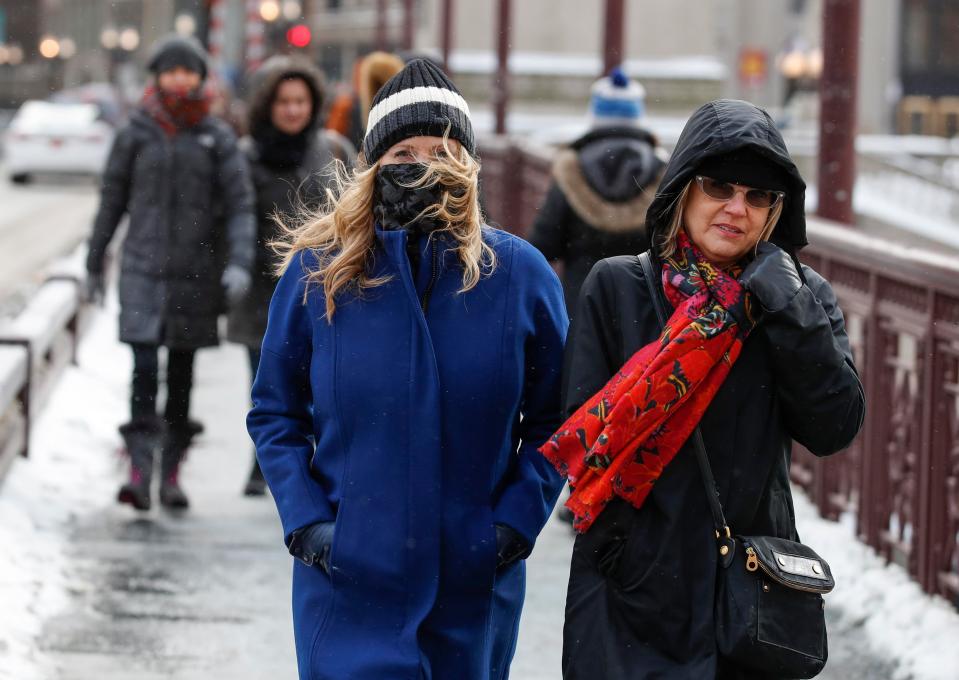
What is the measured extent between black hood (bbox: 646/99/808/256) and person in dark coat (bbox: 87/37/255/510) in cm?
423

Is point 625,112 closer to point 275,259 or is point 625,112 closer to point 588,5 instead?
point 275,259

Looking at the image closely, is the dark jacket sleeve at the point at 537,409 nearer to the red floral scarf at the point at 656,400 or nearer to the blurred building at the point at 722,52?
the red floral scarf at the point at 656,400

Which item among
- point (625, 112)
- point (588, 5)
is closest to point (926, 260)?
point (625, 112)

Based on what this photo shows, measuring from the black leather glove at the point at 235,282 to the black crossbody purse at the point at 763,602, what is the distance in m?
4.38

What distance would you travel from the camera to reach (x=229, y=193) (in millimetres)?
7680

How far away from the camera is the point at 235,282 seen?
24.6ft

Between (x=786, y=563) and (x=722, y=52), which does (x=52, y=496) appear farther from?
(x=722, y=52)

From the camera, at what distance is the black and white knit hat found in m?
3.61

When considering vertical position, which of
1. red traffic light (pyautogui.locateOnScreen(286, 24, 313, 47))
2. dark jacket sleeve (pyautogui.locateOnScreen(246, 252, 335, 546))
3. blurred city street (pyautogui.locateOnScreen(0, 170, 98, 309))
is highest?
red traffic light (pyautogui.locateOnScreen(286, 24, 313, 47))

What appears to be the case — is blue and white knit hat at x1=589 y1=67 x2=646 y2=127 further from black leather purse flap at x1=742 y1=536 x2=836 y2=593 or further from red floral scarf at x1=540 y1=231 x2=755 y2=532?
black leather purse flap at x1=742 y1=536 x2=836 y2=593

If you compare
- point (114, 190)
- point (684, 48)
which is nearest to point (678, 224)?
point (114, 190)

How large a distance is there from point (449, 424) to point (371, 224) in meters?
0.45

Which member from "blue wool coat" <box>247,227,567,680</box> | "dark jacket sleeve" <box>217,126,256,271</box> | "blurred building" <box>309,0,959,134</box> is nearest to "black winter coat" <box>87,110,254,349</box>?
"dark jacket sleeve" <box>217,126,256,271</box>

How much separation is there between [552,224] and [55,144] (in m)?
28.8
